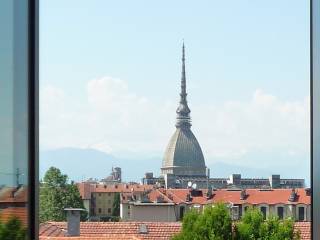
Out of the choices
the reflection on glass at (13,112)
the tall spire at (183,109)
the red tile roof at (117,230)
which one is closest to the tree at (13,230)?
the reflection on glass at (13,112)

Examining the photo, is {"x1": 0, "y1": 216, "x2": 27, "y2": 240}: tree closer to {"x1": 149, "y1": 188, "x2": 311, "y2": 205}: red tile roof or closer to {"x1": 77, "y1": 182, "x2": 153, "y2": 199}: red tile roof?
{"x1": 77, "y1": 182, "x2": 153, "y2": 199}: red tile roof

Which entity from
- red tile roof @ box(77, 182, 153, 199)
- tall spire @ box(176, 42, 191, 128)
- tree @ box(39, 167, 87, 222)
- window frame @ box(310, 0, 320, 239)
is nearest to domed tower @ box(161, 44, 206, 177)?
tall spire @ box(176, 42, 191, 128)

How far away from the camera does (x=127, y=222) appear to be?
1.70 metres

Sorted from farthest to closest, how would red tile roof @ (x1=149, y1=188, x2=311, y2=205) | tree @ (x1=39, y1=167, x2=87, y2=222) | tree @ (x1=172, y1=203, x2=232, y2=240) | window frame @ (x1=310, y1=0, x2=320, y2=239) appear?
red tile roof @ (x1=149, y1=188, x2=311, y2=205)
tree @ (x1=172, y1=203, x2=232, y2=240)
tree @ (x1=39, y1=167, x2=87, y2=222)
window frame @ (x1=310, y1=0, x2=320, y2=239)

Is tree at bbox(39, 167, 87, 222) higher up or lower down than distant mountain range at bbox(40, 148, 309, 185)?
lower down

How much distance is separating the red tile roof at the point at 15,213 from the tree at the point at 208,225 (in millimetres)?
557

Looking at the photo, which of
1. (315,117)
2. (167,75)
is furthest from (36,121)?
(167,75)

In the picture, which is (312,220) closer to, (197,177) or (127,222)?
(197,177)

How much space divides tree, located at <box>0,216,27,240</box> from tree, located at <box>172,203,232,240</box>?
0.56m

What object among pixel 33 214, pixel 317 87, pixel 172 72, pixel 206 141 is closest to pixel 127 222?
pixel 206 141

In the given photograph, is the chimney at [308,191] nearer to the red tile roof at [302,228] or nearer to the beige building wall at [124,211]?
the red tile roof at [302,228]

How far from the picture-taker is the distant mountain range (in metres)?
1.45

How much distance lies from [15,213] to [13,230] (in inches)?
1.3

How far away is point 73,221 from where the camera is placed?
154 centimetres
